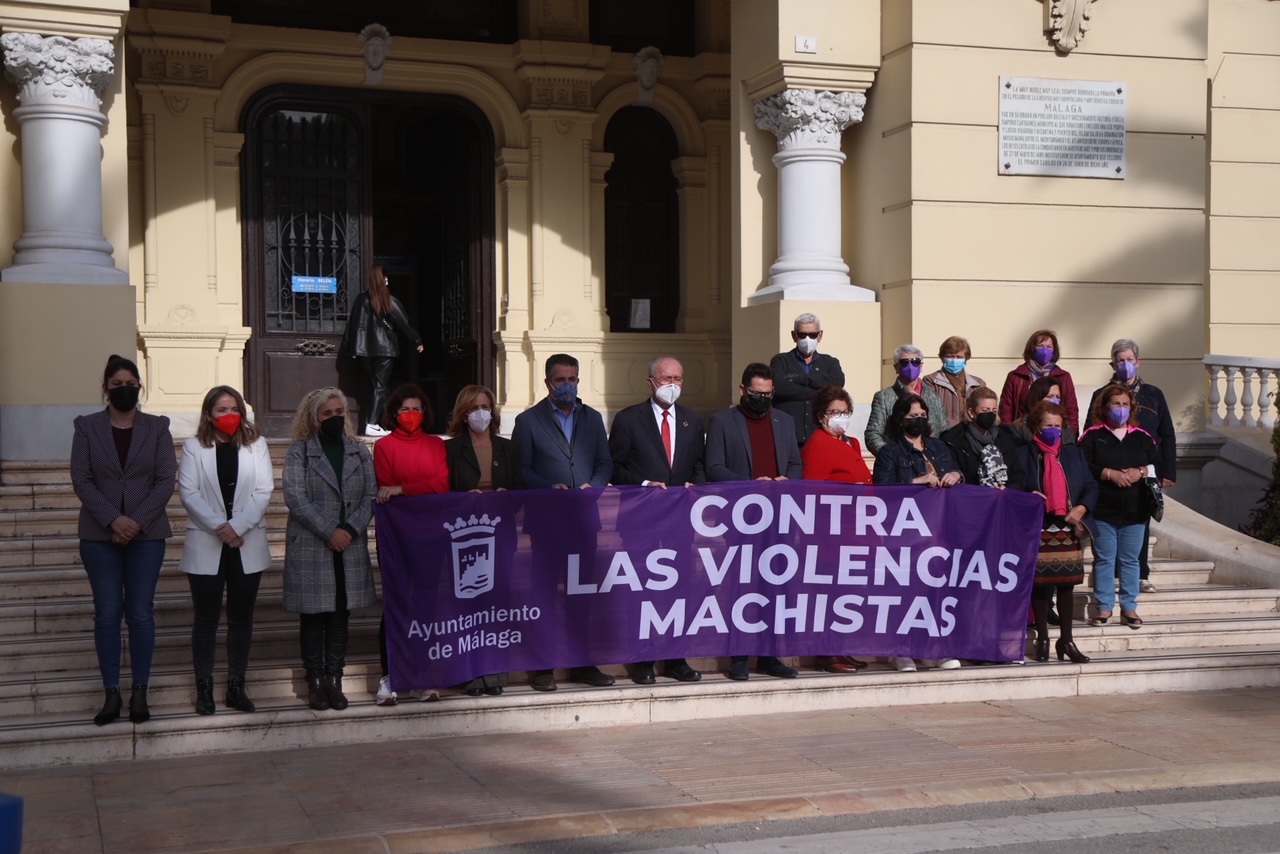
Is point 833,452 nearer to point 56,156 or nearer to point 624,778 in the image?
point 624,778

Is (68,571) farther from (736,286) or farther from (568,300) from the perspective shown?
(568,300)

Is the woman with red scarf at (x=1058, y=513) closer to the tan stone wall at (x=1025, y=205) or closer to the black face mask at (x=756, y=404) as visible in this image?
the black face mask at (x=756, y=404)

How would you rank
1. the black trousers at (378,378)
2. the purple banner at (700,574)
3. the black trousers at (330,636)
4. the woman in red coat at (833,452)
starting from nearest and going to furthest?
the black trousers at (330,636)
the purple banner at (700,574)
the woman in red coat at (833,452)
the black trousers at (378,378)

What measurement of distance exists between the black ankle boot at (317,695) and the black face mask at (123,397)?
1.82 m

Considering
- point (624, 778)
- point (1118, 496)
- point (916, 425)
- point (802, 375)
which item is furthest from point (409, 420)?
point (1118, 496)

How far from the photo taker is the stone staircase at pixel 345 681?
27.7 ft

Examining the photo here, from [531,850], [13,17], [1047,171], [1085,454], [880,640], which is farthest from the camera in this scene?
[1047,171]

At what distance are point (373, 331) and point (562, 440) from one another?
6.05 m

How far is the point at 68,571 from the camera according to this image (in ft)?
33.4

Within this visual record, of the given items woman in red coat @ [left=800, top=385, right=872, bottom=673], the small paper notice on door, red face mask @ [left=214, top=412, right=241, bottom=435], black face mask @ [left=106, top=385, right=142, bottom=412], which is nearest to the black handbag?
woman in red coat @ [left=800, top=385, right=872, bottom=673]

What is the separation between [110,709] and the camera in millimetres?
8328

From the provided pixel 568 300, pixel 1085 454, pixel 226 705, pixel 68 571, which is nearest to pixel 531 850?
pixel 226 705

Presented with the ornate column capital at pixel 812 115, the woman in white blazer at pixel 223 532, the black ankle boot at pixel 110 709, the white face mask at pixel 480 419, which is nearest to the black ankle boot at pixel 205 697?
the woman in white blazer at pixel 223 532

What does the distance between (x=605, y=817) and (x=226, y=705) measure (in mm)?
2829
